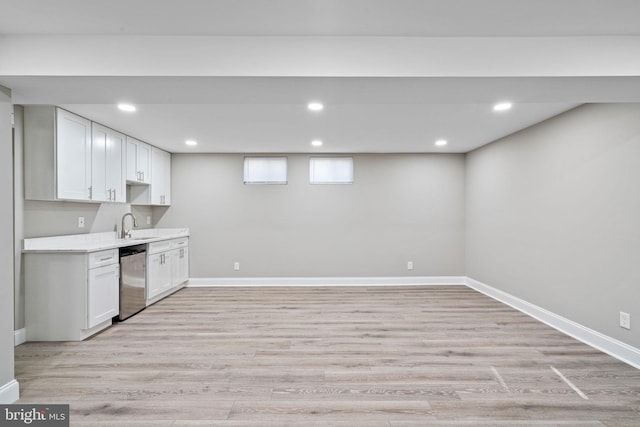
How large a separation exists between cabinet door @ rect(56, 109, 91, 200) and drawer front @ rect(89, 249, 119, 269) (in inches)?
25.9

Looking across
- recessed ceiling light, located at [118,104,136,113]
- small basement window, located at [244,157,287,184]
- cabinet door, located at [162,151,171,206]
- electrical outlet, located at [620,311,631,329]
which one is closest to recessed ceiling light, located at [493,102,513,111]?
electrical outlet, located at [620,311,631,329]

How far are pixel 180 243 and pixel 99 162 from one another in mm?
1843

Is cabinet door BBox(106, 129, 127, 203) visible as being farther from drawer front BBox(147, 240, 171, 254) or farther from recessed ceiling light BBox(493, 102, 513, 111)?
recessed ceiling light BBox(493, 102, 513, 111)

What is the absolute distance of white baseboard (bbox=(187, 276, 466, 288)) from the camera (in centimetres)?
539

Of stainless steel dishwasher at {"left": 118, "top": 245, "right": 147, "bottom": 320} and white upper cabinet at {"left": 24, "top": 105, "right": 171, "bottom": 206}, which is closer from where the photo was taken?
white upper cabinet at {"left": 24, "top": 105, "right": 171, "bottom": 206}

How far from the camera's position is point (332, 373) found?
2418 millimetres

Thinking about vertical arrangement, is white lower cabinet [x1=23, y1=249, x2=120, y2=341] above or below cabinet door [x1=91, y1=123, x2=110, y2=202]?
below

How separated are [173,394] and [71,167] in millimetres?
2597

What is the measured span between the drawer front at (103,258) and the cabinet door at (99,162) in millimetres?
703

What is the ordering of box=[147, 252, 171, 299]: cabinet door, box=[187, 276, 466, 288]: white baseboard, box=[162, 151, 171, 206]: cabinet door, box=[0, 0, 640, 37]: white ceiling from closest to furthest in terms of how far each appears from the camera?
box=[0, 0, 640, 37]: white ceiling
box=[147, 252, 171, 299]: cabinet door
box=[162, 151, 171, 206]: cabinet door
box=[187, 276, 466, 288]: white baseboard

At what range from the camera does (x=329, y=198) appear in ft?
18.0

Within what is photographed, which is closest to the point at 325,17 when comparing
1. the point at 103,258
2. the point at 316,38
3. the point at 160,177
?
the point at 316,38

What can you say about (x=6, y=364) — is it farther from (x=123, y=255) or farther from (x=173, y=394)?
(x=123, y=255)

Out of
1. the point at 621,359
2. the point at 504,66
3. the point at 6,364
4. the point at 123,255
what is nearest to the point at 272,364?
the point at 6,364
